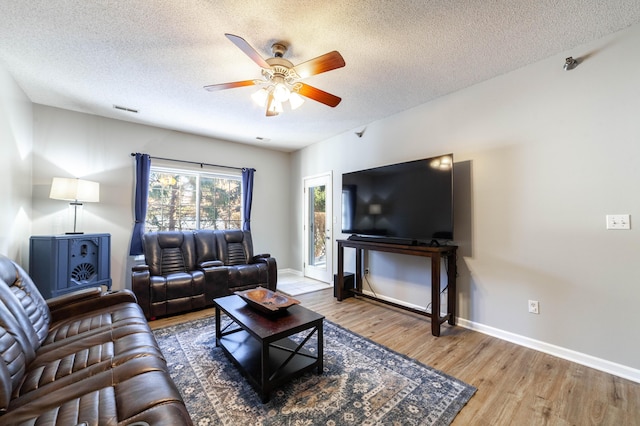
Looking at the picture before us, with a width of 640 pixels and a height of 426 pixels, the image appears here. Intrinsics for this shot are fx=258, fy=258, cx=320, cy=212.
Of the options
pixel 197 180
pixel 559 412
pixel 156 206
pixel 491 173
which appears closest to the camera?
pixel 559 412

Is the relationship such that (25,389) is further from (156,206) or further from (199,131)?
(199,131)

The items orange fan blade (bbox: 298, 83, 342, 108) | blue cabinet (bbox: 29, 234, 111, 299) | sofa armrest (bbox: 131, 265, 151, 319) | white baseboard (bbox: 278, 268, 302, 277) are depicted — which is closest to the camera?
orange fan blade (bbox: 298, 83, 342, 108)

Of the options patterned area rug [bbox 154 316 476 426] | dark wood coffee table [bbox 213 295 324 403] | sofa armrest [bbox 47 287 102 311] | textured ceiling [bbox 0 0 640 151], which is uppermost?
textured ceiling [bbox 0 0 640 151]

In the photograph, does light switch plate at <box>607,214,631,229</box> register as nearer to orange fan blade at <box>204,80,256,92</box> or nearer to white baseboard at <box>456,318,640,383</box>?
white baseboard at <box>456,318,640,383</box>

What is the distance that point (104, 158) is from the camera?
3.81 m

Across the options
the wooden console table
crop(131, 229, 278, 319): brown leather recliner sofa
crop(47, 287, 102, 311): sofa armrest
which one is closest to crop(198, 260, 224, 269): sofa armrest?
crop(131, 229, 278, 319): brown leather recliner sofa

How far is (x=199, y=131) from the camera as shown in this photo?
4406mm

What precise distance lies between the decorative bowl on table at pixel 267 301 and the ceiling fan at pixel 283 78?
5.65ft

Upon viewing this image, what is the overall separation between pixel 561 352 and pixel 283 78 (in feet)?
11.1

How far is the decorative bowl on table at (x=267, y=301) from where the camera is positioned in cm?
200

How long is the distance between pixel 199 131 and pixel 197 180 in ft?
2.80

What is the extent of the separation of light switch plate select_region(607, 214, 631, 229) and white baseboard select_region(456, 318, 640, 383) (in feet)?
3.51

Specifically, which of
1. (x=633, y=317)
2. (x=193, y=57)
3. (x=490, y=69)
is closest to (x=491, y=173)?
(x=490, y=69)

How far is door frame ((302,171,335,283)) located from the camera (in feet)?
15.4
